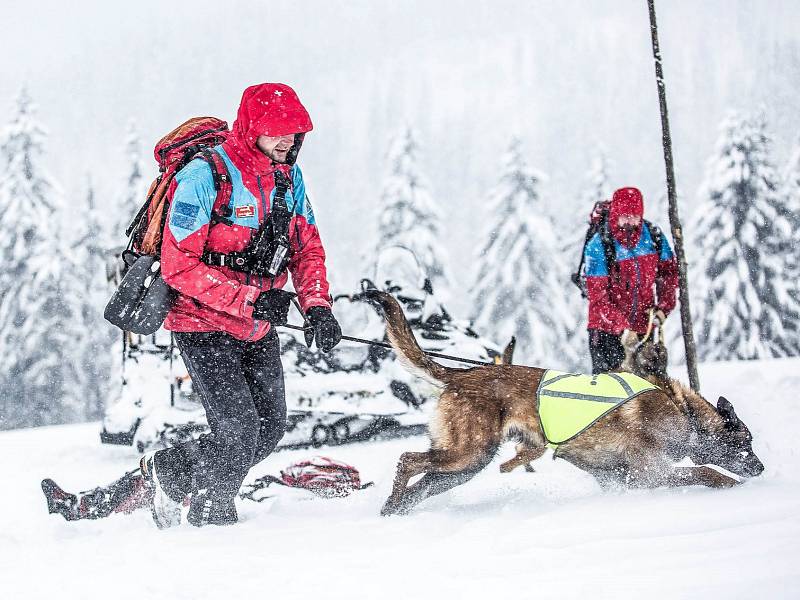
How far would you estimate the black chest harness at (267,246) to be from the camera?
3359 mm

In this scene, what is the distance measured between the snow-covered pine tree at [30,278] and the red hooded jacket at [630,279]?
2002cm

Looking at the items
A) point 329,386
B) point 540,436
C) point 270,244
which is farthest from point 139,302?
point 329,386

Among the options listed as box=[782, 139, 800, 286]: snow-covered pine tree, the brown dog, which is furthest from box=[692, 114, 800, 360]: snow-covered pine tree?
the brown dog

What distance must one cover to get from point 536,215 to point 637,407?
2009cm

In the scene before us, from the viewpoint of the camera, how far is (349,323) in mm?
Result: 28969

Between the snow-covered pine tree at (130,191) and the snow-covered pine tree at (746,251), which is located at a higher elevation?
the snow-covered pine tree at (130,191)

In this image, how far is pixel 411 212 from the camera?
23.4 m

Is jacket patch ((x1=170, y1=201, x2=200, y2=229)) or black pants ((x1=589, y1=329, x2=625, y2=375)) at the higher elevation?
jacket patch ((x1=170, y1=201, x2=200, y2=229))

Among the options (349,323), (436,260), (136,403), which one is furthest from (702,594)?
(349,323)

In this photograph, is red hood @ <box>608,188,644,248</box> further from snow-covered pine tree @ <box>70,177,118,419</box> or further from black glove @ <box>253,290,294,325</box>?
snow-covered pine tree @ <box>70,177,118,419</box>

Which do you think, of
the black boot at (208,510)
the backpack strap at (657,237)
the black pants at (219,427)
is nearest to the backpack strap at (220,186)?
the black pants at (219,427)

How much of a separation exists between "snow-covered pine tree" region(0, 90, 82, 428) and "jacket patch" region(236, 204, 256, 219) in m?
20.5

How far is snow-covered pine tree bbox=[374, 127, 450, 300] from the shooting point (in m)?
22.8

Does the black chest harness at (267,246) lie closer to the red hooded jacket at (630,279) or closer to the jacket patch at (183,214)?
the jacket patch at (183,214)
